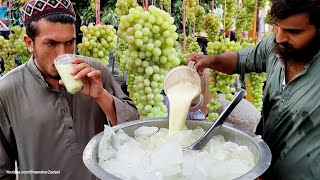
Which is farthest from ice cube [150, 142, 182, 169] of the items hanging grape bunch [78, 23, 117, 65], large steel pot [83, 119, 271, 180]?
hanging grape bunch [78, 23, 117, 65]

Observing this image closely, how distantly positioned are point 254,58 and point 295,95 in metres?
0.64

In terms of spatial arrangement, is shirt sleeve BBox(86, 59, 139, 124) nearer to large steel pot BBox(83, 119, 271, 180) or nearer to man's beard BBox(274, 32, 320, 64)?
large steel pot BBox(83, 119, 271, 180)

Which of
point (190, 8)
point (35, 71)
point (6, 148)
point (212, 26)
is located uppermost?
point (190, 8)

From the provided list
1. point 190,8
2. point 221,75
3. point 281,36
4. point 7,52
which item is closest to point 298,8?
point 281,36

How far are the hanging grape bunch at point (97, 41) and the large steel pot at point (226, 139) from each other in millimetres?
743

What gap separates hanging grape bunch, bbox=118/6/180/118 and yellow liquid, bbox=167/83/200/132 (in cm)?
11

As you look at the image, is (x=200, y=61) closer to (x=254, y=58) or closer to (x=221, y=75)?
(x=221, y=75)

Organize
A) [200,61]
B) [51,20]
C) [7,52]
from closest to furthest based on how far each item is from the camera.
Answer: [51,20]
[200,61]
[7,52]

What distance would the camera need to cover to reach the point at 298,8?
145 cm

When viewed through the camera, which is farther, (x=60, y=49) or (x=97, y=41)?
(x=97, y=41)

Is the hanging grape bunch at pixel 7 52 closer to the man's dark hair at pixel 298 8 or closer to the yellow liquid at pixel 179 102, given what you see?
the yellow liquid at pixel 179 102

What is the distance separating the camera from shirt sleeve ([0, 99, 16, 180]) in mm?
1761

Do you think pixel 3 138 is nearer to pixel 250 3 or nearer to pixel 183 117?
pixel 183 117

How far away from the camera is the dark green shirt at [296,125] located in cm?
152
